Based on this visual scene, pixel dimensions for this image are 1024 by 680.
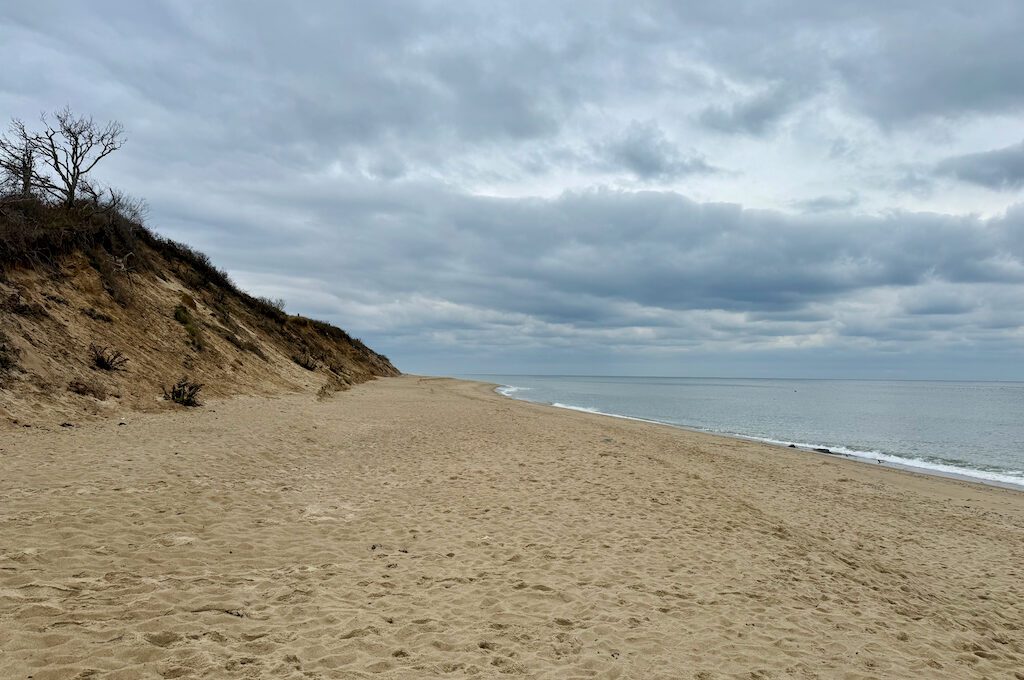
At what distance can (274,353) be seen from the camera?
34.0m

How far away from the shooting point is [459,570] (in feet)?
22.7

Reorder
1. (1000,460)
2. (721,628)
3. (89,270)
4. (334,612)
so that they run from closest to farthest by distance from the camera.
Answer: (334,612)
(721,628)
(89,270)
(1000,460)

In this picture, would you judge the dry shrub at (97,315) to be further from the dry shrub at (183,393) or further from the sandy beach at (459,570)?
the sandy beach at (459,570)

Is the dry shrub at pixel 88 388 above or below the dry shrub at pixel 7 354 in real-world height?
below

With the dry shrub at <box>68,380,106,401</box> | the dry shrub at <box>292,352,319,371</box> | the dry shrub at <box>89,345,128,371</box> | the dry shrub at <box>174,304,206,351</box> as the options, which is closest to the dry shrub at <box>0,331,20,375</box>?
the dry shrub at <box>68,380,106,401</box>

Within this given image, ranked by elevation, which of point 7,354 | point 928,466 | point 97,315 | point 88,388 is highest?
point 97,315

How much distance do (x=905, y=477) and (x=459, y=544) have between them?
17666mm

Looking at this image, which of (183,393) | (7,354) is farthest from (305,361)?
(7,354)

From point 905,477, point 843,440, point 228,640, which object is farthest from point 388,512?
point 843,440

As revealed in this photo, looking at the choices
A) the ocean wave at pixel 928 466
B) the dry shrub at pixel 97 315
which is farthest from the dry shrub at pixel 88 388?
the ocean wave at pixel 928 466

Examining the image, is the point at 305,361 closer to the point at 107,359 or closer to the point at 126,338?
the point at 126,338

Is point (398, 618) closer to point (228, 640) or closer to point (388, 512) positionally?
point (228, 640)

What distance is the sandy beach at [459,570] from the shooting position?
479cm

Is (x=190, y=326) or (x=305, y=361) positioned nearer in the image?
(x=190, y=326)
